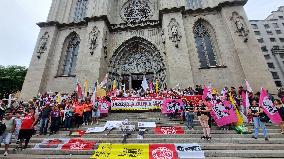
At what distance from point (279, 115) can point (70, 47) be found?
56.0 feet

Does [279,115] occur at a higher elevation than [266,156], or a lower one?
higher

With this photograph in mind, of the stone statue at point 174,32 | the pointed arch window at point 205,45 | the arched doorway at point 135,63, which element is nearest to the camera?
the stone statue at point 174,32

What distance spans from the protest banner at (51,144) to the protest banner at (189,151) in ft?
14.4

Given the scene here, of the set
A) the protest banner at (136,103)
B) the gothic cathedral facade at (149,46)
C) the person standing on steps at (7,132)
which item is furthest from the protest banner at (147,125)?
the gothic cathedral facade at (149,46)

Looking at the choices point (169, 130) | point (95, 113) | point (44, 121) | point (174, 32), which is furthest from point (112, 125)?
point (174, 32)

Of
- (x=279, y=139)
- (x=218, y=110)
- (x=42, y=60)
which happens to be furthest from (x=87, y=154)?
(x=42, y=60)

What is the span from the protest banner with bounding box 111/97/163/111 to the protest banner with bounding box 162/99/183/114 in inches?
52.7

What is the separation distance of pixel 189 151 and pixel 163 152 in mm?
843

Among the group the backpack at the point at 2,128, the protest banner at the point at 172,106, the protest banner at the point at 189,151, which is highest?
the protest banner at the point at 172,106

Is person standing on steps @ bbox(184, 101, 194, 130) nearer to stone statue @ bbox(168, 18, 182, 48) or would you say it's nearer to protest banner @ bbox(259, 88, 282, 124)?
protest banner @ bbox(259, 88, 282, 124)

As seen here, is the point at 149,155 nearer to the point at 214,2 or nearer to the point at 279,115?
the point at 279,115

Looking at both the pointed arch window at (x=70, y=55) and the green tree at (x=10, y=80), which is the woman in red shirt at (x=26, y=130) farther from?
the green tree at (x=10, y=80)

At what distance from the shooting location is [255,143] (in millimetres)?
7434

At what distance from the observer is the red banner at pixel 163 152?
6359mm
